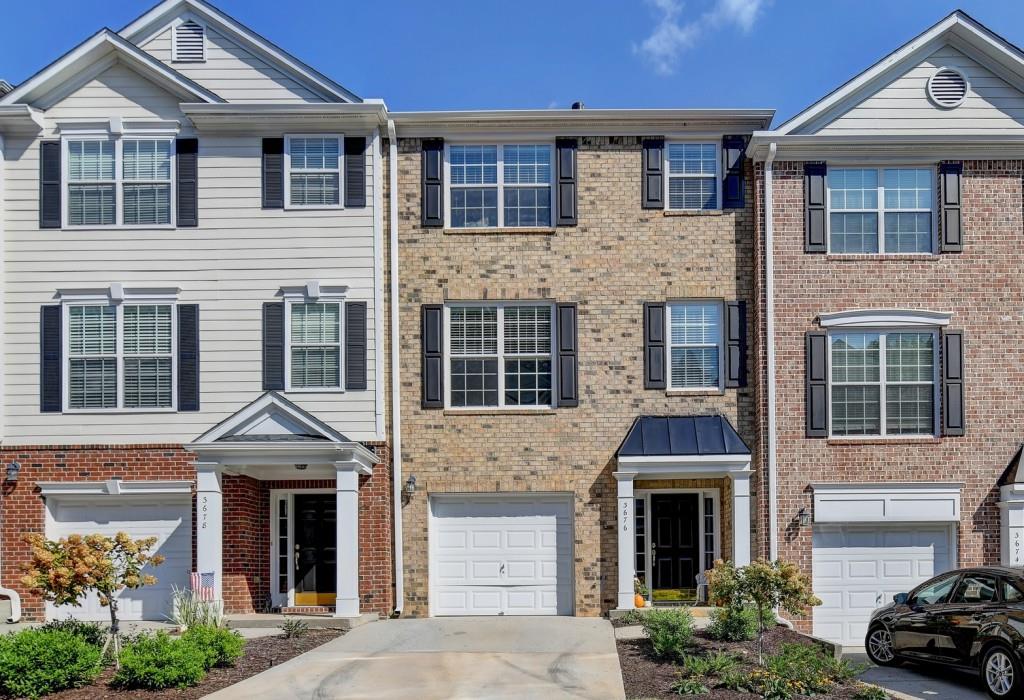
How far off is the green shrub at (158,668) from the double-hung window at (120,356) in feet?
20.7

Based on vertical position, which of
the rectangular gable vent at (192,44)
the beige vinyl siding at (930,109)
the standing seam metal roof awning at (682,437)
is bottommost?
the standing seam metal roof awning at (682,437)

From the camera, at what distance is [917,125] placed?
60.7 ft

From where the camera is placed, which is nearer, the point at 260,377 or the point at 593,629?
the point at 593,629

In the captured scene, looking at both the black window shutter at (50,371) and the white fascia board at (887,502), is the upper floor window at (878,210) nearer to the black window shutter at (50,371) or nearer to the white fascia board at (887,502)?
the white fascia board at (887,502)

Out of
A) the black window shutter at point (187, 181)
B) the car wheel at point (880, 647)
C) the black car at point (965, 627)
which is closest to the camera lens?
the black car at point (965, 627)

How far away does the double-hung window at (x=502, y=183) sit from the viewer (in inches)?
740

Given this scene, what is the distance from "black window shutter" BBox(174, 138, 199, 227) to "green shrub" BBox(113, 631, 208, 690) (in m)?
8.11

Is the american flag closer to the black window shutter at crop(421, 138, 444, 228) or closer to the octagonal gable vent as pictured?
the black window shutter at crop(421, 138, 444, 228)

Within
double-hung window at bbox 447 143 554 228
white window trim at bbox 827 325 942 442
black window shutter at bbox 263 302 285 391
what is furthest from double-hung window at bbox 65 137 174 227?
white window trim at bbox 827 325 942 442

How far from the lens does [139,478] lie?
59.1 feet

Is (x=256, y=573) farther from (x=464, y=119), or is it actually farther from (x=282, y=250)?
(x=464, y=119)

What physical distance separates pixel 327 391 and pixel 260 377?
3.77 ft

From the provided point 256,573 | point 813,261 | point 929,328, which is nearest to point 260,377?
point 256,573

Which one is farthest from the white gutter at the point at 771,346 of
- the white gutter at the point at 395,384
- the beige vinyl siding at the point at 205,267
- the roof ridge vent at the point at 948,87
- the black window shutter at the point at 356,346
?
the black window shutter at the point at 356,346
